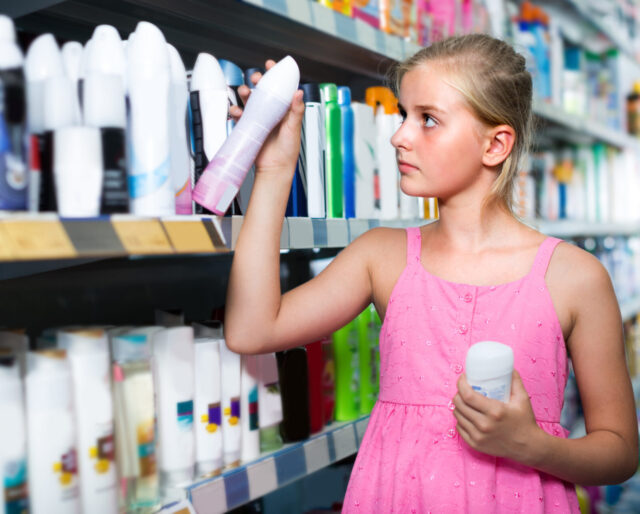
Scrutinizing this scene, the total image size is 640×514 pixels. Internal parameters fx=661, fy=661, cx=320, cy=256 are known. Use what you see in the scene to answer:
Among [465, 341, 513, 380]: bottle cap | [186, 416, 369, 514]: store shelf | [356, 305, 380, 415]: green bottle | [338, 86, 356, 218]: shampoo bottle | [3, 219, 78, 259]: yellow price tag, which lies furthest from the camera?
[356, 305, 380, 415]: green bottle

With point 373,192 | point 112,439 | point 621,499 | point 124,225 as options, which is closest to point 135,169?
point 124,225

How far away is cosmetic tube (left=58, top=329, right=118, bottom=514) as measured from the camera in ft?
2.62

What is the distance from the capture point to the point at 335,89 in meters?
1.34

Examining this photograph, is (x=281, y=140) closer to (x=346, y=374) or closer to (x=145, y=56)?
(x=145, y=56)

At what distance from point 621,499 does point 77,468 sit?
279cm

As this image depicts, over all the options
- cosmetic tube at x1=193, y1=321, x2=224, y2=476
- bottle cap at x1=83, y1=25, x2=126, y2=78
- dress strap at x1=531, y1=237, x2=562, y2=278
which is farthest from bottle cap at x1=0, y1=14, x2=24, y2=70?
dress strap at x1=531, y1=237, x2=562, y2=278

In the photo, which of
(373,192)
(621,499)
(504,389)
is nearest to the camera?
(504,389)

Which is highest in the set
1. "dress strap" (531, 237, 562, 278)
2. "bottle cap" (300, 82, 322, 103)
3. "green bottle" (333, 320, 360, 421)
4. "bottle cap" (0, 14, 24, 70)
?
"bottle cap" (300, 82, 322, 103)

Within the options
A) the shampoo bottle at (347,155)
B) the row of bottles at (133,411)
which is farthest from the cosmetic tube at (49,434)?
the shampoo bottle at (347,155)

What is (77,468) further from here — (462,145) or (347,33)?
(347,33)

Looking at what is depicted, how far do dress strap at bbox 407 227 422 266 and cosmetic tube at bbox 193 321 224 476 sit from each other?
0.37 metres

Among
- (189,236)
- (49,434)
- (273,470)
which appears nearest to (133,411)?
(49,434)

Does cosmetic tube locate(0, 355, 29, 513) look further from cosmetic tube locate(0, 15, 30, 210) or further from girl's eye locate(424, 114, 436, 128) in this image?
girl's eye locate(424, 114, 436, 128)

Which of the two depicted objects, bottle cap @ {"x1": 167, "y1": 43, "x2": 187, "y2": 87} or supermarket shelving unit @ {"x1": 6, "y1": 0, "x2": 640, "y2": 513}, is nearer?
supermarket shelving unit @ {"x1": 6, "y1": 0, "x2": 640, "y2": 513}
